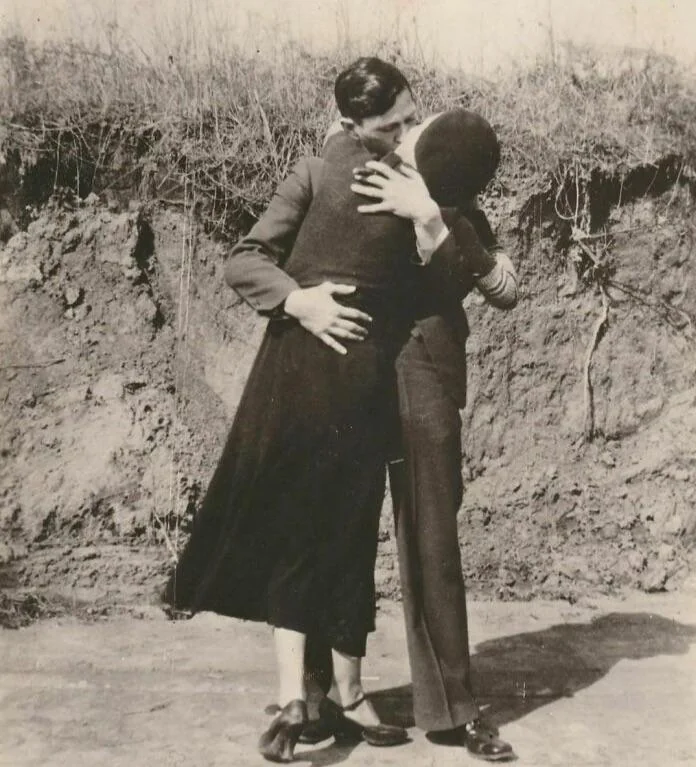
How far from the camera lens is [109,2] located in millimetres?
5512

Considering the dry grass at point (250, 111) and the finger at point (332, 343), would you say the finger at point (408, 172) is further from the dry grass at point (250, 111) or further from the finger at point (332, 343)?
the dry grass at point (250, 111)

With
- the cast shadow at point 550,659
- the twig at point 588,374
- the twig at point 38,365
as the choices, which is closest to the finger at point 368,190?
the cast shadow at point 550,659

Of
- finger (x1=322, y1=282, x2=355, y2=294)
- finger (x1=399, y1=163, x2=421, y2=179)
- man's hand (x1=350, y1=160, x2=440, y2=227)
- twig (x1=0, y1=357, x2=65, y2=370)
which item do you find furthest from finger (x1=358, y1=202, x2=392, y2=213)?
twig (x1=0, y1=357, x2=65, y2=370)

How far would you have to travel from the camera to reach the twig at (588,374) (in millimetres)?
5812

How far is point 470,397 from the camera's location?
5758 mm

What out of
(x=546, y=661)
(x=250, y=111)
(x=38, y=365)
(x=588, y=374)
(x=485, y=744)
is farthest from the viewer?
(x=588, y=374)

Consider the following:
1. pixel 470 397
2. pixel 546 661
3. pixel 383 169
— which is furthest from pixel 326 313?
pixel 470 397

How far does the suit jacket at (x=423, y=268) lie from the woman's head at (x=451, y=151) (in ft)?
0.29

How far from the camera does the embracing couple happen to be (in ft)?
10.6

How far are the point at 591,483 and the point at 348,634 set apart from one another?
267cm

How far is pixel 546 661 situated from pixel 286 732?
1567mm

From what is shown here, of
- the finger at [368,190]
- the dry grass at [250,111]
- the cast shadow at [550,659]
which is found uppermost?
the dry grass at [250,111]

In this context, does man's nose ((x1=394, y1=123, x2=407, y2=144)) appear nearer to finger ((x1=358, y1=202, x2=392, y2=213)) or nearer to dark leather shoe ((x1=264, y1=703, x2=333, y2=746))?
finger ((x1=358, y1=202, x2=392, y2=213))

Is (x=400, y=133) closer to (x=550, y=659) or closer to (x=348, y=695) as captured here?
(x=348, y=695)
